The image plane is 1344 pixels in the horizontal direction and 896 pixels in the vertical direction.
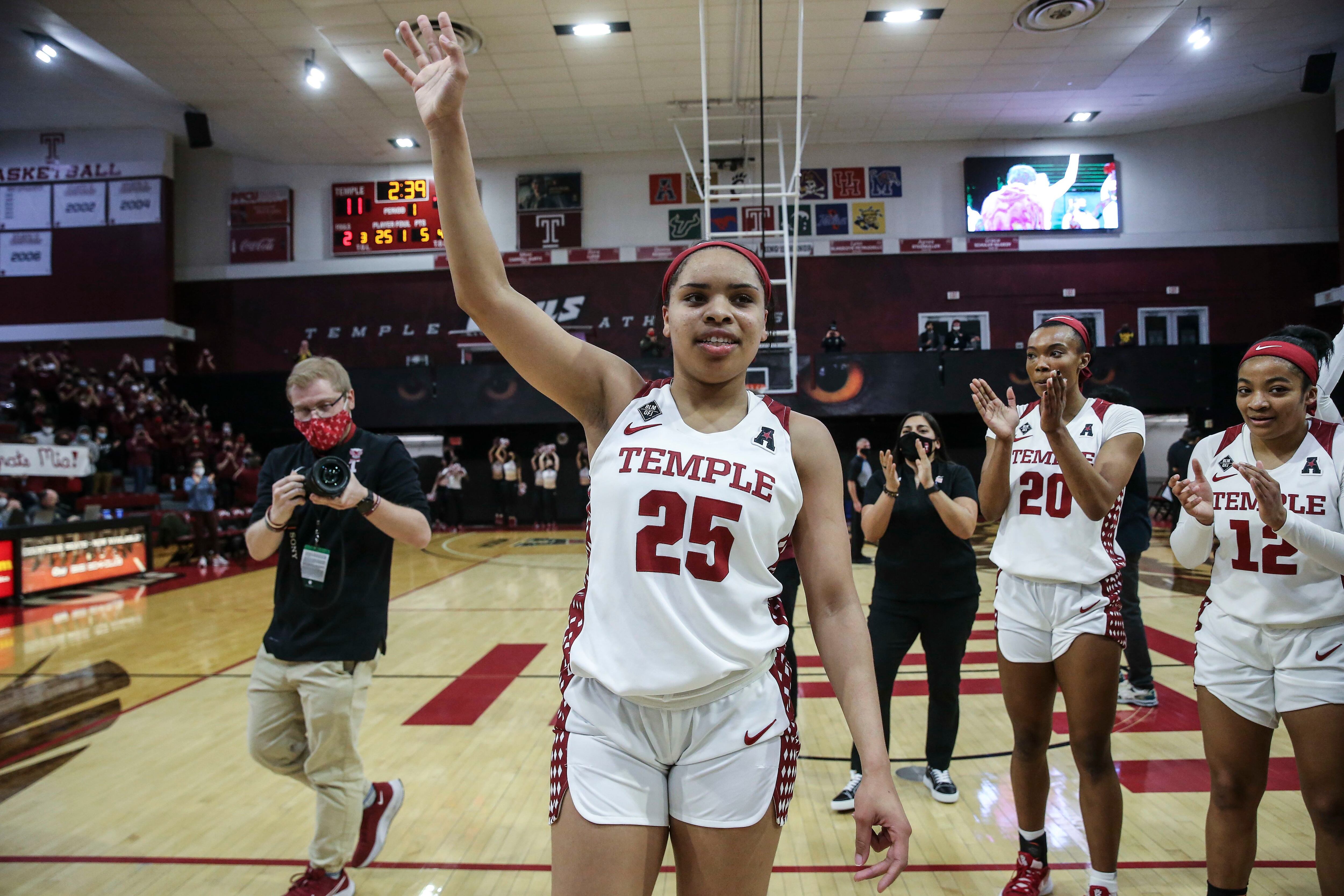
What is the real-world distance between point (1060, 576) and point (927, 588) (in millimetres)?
925

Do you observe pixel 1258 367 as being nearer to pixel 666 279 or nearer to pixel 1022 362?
pixel 666 279

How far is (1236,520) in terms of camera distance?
2508mm

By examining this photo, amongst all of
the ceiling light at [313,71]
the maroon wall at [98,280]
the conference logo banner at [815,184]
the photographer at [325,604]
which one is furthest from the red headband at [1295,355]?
the maroon wall at [98,280]

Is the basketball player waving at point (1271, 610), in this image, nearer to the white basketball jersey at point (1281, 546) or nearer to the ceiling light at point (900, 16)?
the white basketball jersey at point (1281, 546)

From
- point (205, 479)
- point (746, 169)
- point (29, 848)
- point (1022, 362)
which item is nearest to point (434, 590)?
point (205, 479)

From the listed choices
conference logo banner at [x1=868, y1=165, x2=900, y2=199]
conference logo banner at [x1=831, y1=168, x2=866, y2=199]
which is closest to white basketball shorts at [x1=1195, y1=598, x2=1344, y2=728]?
conference logo banner at [x1=831, y1=168, x2=866, y2=199]

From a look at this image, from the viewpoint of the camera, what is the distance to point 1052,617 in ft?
9.01

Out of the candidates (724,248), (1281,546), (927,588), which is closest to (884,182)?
(927,588)

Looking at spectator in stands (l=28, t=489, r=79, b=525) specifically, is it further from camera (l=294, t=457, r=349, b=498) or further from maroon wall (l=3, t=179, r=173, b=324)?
maroon wall (l=3, t=179, r=173, b=324)

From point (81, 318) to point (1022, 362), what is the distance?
1942cm

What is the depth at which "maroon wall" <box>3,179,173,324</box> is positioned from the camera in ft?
57.7

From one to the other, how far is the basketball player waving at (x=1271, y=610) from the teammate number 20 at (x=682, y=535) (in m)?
1.67

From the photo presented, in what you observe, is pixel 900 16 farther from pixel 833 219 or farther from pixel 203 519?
pixel 203 519

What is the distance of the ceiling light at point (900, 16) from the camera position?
40.5 feet
